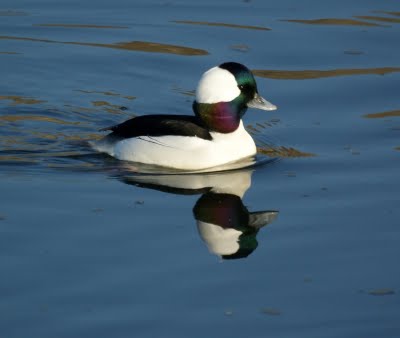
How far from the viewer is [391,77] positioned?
14742mm

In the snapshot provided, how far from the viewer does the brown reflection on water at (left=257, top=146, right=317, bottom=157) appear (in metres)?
12.3

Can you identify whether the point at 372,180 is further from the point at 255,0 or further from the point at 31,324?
the point at 255,0

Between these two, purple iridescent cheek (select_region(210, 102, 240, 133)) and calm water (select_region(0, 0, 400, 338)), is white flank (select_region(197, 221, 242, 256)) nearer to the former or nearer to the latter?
calm water (select_region(0, 0, 400, 338))

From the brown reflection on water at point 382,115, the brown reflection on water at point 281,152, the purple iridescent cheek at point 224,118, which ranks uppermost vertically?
the purple iridescent cheek at point 224,118

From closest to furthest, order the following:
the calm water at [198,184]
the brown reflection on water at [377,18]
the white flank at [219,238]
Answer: the calm water at [198,184] < the white flank at [219,238] < the brown reflection on water at [377,18]

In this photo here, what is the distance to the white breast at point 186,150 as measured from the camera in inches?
475

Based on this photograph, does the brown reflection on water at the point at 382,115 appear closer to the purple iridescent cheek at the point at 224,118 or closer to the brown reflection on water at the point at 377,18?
the purple iridescent cheek at the point at 224,118

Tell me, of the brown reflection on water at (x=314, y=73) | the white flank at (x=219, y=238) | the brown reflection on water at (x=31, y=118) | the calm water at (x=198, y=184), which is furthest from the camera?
the brown reflection on water at (x=314, y=73)

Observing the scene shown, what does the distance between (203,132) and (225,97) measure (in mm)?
449

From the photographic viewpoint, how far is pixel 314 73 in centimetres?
1498

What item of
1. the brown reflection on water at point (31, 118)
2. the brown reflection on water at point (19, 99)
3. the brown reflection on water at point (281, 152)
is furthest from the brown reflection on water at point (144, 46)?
the brown reflection on water at point (281, 152)

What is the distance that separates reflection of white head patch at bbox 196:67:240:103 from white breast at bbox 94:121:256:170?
433mm

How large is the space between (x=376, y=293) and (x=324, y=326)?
28.8 inches

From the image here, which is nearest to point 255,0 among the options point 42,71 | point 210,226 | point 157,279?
point 42,71
